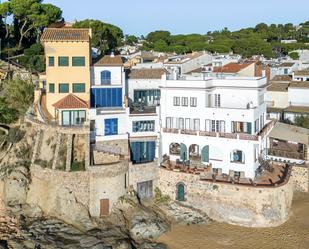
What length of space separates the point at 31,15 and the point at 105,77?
27.8 metres

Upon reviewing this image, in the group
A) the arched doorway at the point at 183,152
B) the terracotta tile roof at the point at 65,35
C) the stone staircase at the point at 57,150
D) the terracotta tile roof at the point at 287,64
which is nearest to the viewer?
the stone staircase at the point at 57,150

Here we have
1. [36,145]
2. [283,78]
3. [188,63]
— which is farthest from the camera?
[283,78]

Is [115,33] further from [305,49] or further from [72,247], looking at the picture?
[72,247]

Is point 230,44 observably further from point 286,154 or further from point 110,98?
point 110,98

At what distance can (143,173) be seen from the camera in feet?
139

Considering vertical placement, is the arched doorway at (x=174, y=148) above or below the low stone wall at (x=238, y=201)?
above

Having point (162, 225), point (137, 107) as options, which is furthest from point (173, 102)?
point (162, 225)

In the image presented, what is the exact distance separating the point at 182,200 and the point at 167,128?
702 cm

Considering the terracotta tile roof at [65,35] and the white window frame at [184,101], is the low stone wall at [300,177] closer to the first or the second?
the white window frame at [184,101]

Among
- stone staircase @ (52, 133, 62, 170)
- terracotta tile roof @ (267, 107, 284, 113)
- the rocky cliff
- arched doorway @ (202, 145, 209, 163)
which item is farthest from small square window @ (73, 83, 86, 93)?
terracotta tile roof @ (267, 107, 284, 113)

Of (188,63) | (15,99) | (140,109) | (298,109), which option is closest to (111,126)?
(140,109)

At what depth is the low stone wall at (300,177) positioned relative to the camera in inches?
1758

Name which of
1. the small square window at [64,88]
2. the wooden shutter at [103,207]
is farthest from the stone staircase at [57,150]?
the small square window at [64,88]

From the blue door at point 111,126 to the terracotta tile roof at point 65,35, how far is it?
806cm
